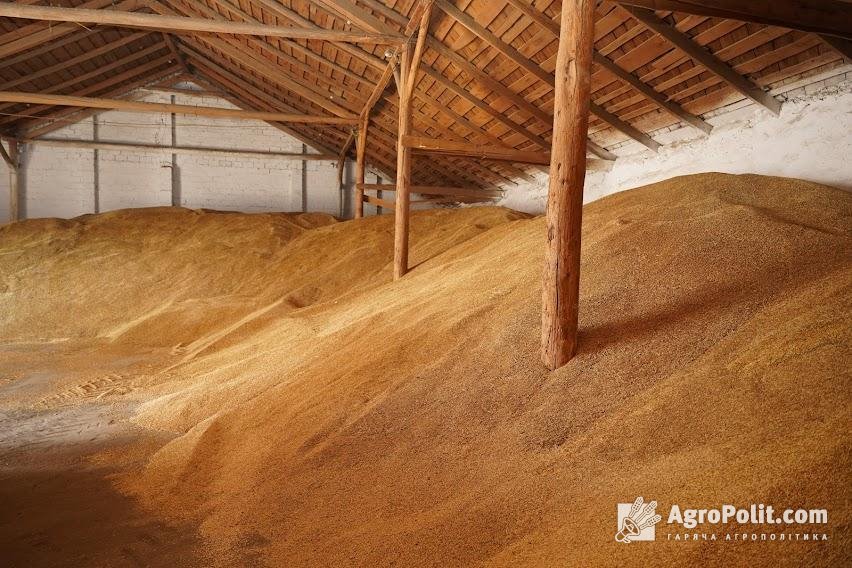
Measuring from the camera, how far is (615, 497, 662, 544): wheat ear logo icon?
152 cm

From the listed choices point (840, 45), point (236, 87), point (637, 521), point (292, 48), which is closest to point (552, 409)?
point (637, 521)

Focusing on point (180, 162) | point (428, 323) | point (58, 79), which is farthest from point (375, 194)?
point (428, 323)

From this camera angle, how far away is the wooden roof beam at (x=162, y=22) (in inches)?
241

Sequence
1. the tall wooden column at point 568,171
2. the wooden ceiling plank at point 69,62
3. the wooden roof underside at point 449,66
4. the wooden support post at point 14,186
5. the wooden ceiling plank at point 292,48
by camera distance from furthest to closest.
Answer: the wooden support post at point 14,186 → the wooden ceiling plank at point 69,62 → the wooden ceiling plank at point 292,48 → the wooden roof underside at point 449,66 → the tall wooden column at point 568,171

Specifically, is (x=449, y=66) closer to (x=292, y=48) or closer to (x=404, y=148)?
(x=404, y=148)

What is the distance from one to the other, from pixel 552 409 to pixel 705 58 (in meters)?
4.44

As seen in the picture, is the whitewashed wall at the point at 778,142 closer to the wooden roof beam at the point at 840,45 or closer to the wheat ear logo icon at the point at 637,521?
the wooden roof beam at the point at 840,45

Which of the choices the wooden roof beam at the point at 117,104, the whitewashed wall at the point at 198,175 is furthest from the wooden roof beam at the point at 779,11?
the wooden roof beam at the point at 117,104

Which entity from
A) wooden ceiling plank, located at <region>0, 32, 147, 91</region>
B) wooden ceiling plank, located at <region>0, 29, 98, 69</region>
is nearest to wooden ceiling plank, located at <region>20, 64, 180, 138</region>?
wooden ceiling plank, located at <region>0, 32, 147, 91</region>

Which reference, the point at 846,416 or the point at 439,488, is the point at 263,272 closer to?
the point at 439,488

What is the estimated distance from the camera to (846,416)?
1.64 meters

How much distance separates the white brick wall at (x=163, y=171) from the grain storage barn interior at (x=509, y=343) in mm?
3709

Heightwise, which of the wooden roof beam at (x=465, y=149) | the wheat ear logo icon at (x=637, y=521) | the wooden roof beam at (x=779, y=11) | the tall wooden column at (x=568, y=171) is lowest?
the wheat ear logo icon at (x=637, y=521)

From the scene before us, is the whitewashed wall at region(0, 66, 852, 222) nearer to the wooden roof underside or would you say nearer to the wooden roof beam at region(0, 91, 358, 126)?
the wooden roof underside
